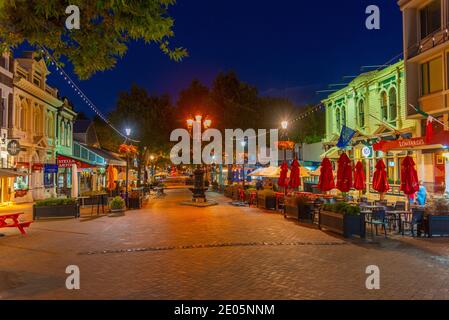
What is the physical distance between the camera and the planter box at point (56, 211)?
16780 millimetres

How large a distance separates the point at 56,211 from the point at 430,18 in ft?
66.3

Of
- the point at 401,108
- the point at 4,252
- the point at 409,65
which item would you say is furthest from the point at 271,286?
the point at 401,108

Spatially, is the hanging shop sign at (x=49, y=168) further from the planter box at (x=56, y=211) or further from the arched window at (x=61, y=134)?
the planter box at (x=56, y=211)

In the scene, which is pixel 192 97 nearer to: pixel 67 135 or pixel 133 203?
pixel 67 135

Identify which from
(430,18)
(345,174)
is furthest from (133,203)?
(430,18)

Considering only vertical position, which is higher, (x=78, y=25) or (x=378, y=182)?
(x=78, y=25)

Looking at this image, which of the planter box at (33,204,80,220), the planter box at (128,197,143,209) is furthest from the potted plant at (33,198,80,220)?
the planter box at (128,197,143,209)

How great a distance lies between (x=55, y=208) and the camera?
56.1 ft

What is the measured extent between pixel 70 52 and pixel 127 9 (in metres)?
2.05

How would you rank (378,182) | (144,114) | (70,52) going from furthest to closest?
1. (144,114)
2. (378,182)
3. (70,52)

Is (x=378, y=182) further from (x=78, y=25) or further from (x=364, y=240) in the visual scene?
(x=78, y=25)

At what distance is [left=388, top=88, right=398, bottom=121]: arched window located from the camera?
2475 cm
